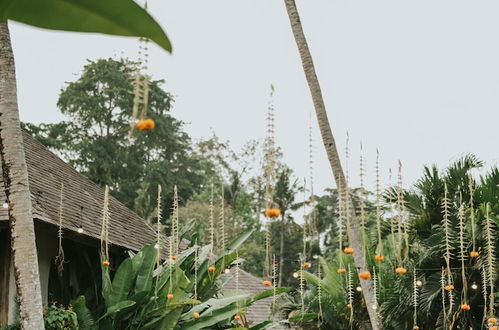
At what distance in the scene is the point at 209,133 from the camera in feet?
118

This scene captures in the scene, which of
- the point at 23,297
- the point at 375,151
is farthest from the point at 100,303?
the point at 375,151

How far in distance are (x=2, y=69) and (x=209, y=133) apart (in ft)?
97.1

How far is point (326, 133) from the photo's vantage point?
8.36 metres

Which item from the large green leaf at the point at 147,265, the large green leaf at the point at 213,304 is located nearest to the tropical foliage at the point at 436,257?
the large green leaf at the point at 213,304

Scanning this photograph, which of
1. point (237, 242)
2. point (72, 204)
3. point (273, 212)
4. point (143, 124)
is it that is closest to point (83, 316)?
point (72, 204)

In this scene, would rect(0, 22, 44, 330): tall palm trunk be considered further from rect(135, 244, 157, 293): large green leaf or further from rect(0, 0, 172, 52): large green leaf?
rect(0, 0, 172, 52): large green leaf

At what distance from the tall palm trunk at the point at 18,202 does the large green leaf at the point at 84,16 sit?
6.16 meters

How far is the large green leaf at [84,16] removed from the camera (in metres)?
0.47

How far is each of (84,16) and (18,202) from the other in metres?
6.20

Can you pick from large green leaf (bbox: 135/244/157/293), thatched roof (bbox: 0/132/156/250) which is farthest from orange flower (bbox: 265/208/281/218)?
large green leaf (bbox: 135/244/157/293)

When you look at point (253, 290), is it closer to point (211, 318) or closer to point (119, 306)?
point (211, 318)

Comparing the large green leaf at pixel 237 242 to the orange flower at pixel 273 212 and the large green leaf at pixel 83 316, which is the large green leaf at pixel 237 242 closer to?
the large green leaf at pixel 83 316

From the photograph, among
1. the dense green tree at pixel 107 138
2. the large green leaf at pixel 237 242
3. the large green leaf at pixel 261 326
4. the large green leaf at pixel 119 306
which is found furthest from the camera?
the dense green tree at pixel 107 138

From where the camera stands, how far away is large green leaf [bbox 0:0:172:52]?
47cm
